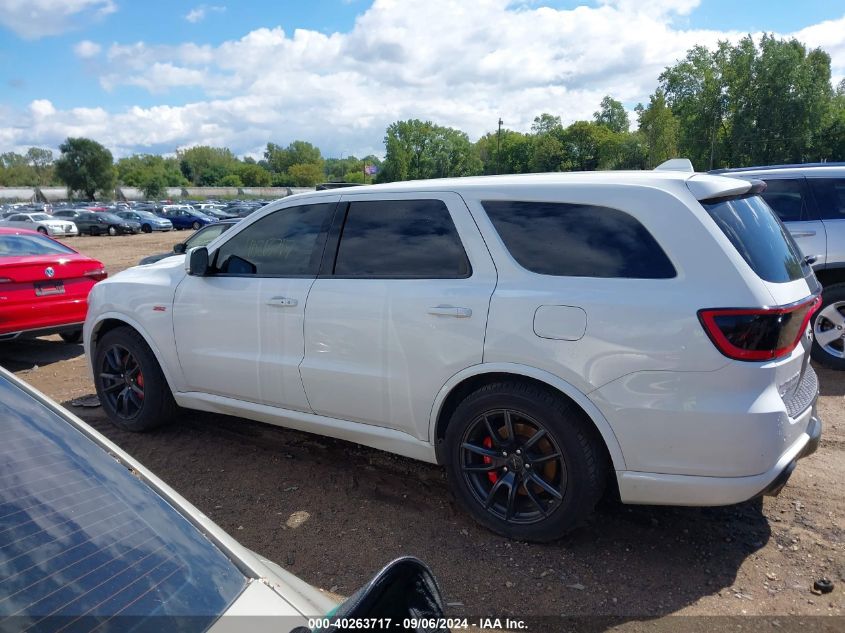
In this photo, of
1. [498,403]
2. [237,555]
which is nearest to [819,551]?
[498,403]

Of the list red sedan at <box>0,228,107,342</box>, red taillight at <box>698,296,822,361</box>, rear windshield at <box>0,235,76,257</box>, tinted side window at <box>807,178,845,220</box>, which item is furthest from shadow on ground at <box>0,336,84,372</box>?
tinted side window at <box>807,178,845,220</box>

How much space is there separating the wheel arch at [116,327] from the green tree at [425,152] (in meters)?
79.9

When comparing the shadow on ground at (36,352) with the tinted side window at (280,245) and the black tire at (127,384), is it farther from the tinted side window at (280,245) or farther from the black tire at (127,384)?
the tinted side window at (280,245)

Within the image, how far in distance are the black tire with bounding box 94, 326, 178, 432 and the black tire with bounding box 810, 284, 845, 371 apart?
6.16 metres

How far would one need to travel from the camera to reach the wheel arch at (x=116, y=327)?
450cm

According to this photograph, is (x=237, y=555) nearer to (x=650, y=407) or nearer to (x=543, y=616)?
(x=543, y=616)

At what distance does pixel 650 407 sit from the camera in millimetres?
2762

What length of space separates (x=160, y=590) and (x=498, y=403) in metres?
2.04

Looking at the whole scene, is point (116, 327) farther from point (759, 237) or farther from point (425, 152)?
point (425, 152)

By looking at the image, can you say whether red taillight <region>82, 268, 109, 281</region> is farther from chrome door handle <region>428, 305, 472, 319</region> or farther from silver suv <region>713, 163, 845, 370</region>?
silver suv <region>713, 163, 845, 370</region>

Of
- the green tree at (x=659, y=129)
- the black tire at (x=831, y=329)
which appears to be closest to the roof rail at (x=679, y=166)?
the black tire at (x=831, y=329)

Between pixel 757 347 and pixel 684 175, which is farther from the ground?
pixel 684 175

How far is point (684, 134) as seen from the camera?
171ft

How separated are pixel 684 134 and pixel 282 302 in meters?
56.0
